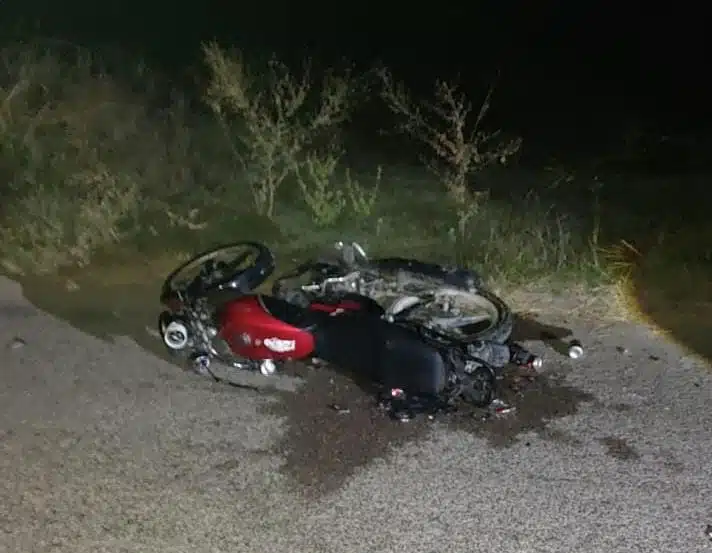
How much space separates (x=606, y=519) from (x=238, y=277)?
2.23 m

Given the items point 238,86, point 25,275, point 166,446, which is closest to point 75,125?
point 238,86

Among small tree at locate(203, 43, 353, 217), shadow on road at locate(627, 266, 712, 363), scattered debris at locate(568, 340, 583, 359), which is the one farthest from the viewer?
small tree at locate(203, 43, 353, 217)

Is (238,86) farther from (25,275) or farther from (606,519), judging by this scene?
(606,519)

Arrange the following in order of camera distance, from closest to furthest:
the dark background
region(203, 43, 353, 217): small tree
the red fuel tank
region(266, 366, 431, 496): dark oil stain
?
region(266, 366, 431, 496): dark oil stain
the red fuel tank
region(203, 43, 353, 217): small tree
the dark background

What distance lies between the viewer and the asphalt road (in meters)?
3.86

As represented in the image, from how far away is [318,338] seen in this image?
5012 mm

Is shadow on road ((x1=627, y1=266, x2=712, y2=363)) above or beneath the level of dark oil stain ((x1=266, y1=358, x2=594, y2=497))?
above

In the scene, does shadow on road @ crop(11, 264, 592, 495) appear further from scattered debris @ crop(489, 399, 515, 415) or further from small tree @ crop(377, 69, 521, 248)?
small tree @ crop(377, 69, 521, 248)

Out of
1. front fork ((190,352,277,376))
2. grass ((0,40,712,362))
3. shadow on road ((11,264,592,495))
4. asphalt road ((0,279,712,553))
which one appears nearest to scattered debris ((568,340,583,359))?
asphalt road ((0,279,712,553))

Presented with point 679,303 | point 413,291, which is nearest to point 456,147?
point 679,303

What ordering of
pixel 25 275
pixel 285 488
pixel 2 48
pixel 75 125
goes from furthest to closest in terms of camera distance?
pixel 2 48, pixel 75 125, pixel 25 275, pixel 285 488

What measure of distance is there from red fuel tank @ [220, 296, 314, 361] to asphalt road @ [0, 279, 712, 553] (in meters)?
0.16

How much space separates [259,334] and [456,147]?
111 inches

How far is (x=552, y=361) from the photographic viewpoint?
525 centimetres
